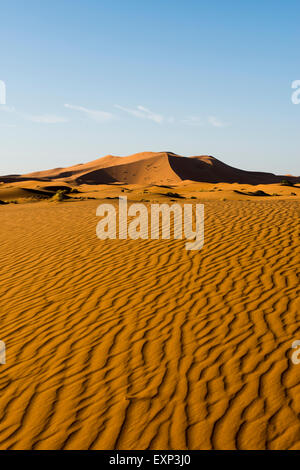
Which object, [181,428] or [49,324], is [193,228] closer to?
[49,324]

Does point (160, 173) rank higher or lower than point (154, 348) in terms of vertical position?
higher

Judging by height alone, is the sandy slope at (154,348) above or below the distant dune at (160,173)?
below

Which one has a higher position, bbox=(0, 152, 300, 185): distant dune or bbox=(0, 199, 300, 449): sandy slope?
bbox=(0, 152, 300, 185): distant dune

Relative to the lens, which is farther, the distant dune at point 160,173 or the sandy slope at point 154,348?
the distant dune at point 160,173

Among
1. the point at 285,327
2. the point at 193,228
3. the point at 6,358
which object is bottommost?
the point at 6,358

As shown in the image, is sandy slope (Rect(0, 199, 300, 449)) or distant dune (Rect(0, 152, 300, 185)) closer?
sandy slope (Rect(0, 199, 300, 449))

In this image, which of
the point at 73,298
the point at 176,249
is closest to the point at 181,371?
the point at 73,298

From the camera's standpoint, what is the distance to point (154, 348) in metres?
4.35

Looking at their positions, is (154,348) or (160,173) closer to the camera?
(154,348)

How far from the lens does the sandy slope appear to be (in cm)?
311

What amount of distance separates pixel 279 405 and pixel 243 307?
205 centimetres

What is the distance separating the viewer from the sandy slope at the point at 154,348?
10.2 ft
